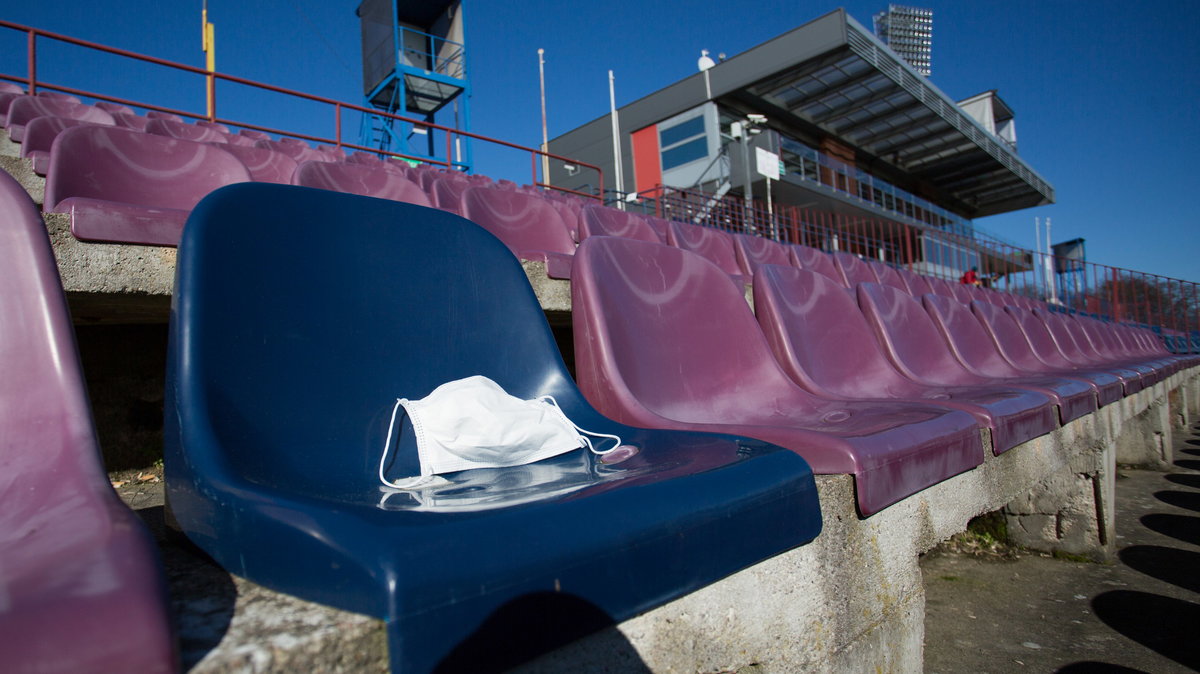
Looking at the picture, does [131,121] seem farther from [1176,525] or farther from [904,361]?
[1176,525]

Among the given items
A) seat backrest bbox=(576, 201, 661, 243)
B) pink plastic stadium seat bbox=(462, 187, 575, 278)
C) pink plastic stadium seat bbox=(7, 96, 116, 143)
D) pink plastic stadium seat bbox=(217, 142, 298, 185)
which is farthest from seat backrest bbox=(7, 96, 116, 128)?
seat backrest bbox=(576, 201, 661, 243)

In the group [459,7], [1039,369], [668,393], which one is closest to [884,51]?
[459,7]

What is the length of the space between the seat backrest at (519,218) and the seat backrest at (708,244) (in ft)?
3.64

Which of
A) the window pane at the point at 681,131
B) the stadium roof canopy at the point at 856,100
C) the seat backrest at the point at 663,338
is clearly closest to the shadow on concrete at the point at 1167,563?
the seat backrest at the point at 663,338

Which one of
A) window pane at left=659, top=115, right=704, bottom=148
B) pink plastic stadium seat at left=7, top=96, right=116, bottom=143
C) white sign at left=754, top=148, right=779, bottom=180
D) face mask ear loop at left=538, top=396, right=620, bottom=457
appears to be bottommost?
face mask ear loop at left=538, top=396, right=620, bottom=457

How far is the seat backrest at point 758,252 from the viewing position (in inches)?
190

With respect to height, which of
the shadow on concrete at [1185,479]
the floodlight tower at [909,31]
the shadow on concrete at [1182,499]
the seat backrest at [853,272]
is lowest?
the shadow on concrete at [1185,479]

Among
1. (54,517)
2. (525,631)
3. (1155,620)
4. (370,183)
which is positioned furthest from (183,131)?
(1155,620)

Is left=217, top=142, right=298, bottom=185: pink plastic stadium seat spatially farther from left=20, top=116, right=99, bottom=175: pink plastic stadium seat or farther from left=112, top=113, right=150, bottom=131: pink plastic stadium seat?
left=112, top=113, right=150, bottom=131: pink plastic stadium seat

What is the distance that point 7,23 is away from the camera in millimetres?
5254

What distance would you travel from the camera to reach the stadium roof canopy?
15836mm

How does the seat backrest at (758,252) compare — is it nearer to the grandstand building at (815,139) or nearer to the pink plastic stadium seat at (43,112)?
the pink plastic stadium seat at (43,112)

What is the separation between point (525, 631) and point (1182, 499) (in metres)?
4.36

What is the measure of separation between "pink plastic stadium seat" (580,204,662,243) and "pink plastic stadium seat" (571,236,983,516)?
2.01 m
